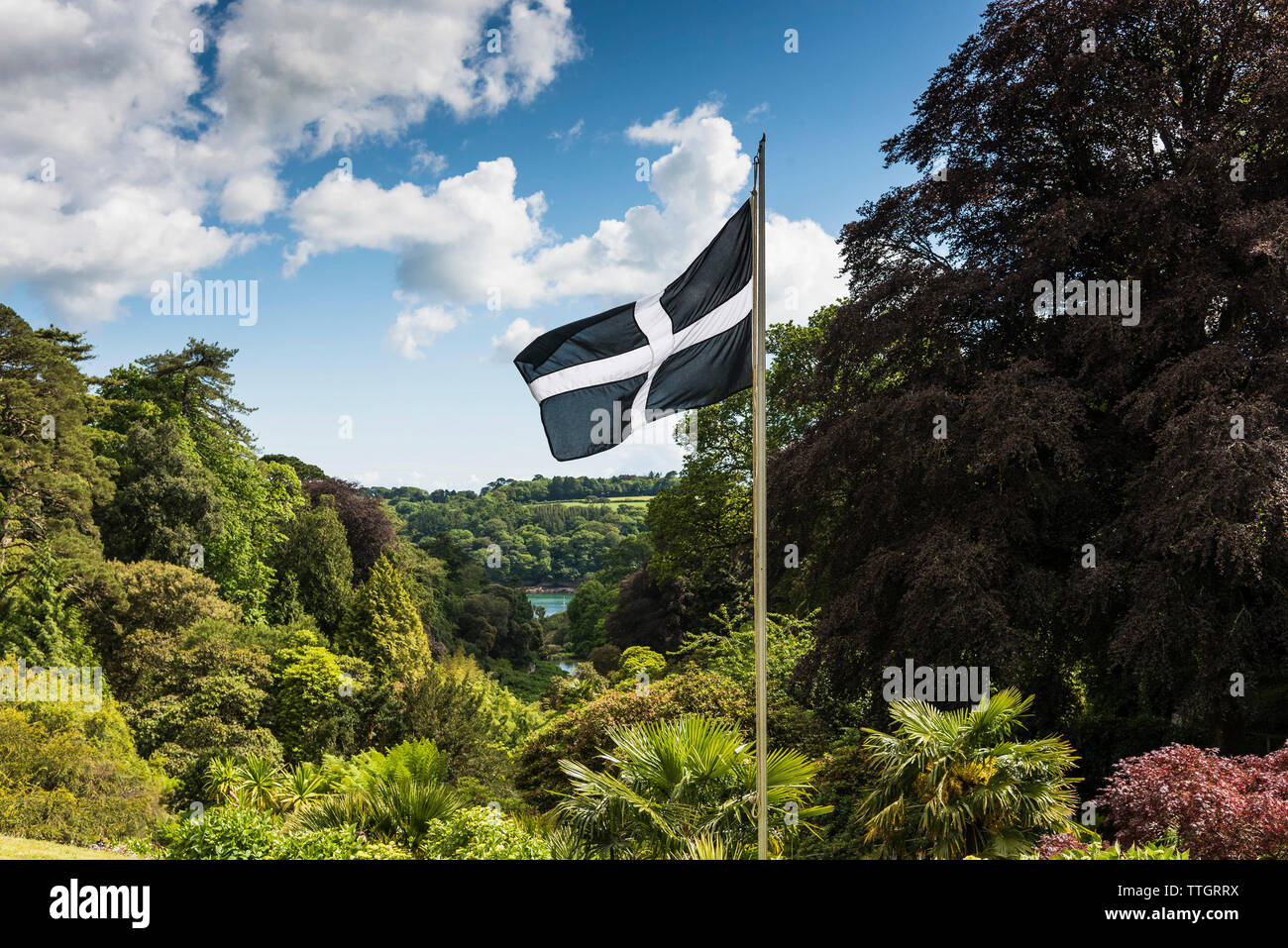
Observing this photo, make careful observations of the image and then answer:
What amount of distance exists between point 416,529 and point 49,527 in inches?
3372

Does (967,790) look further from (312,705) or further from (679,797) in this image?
(312,705)

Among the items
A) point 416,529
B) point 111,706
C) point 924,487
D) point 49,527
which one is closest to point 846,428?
point 924,487

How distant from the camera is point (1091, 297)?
10.6 m

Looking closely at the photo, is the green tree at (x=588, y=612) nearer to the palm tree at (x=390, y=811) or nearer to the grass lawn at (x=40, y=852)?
the grass lawn at (x=40, y=852)

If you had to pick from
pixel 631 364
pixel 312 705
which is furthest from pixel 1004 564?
pixel 312 705

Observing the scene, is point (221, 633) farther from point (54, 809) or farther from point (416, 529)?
point (416, 529)

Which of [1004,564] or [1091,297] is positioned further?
[1091,297]

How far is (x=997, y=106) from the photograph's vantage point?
11758 millimetres

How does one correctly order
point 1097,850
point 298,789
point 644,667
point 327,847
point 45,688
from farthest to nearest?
point 644,667 < point 45,688 < point 298,789 < point 327,847 < point 1097,850

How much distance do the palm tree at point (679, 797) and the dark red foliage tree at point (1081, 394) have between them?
3439 millimetres

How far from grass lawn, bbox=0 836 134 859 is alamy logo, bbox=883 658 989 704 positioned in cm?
935

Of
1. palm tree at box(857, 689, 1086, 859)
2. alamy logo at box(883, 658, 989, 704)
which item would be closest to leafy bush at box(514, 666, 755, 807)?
alamy logo at box(883, 658, 989, 704)

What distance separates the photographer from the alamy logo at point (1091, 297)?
33.4ft
